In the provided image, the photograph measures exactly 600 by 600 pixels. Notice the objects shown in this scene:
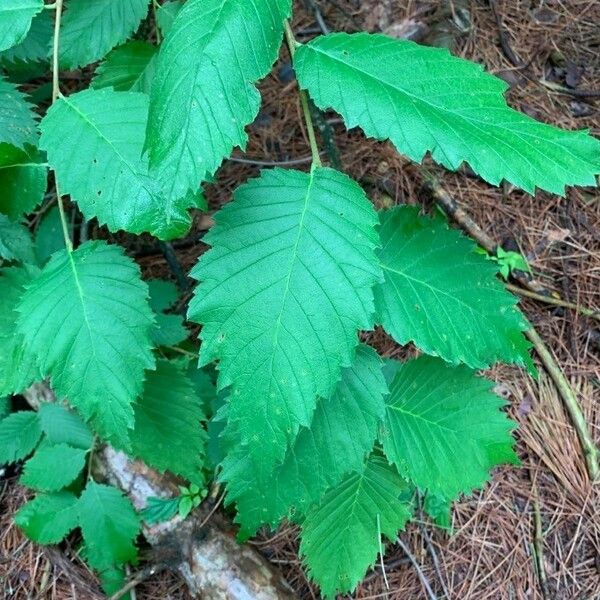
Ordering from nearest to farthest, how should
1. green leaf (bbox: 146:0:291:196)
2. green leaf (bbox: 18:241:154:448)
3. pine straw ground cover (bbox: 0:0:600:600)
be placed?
green leaf (bbox: 146:0:291:196)
green leaf (bbox: 18:241:154:448)
pine straw ground cover (bbox: 0:0:600:600)

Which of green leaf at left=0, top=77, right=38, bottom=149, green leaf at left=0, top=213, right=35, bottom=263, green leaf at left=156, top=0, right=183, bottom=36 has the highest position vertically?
green leaf at left=156, top=0, right=183, bottom=36

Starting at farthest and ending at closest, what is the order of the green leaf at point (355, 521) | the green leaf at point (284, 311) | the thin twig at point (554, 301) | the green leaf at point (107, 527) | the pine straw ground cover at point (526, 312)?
the thin twig at point (554, 301) → the pine straw ground cover at point (526, 312) → the green leaf at point (107, 527) → the green leaf at point (355, 521) → the green leaf at point (284, 311)

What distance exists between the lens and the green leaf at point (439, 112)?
94 centimetres

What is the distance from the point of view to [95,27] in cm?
149

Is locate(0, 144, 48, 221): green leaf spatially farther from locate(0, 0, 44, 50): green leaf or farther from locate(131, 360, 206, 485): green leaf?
locate(131, 360, 206, 485): green leaf

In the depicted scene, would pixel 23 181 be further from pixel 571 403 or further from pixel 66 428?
pixel 571 403

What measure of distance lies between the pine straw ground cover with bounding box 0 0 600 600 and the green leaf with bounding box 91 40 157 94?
20.0 inches

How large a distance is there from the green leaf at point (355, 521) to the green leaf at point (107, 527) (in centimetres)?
54

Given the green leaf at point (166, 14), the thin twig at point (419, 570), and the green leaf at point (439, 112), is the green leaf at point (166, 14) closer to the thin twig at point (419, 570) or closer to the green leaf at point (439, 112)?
the green leaf at point (439, 112)

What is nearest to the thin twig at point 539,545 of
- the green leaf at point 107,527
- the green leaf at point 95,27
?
the green leaf at point 107,527

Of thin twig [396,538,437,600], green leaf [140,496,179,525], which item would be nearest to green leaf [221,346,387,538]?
green leaf [140,496,179,525]

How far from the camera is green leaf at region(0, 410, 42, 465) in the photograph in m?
1.73

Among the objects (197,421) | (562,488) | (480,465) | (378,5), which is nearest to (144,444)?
(197,421)

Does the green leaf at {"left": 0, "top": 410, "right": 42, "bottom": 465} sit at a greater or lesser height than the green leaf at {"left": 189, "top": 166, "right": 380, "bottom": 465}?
lesser
